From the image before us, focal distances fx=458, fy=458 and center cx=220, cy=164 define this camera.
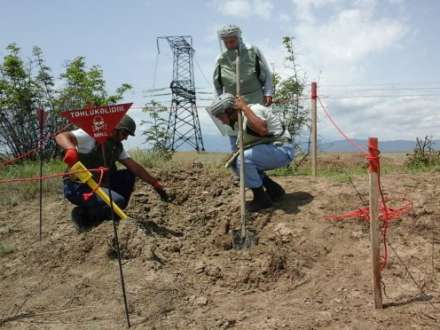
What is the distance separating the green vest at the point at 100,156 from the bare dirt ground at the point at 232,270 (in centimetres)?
64

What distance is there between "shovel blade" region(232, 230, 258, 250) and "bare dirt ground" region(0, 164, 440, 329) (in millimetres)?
75

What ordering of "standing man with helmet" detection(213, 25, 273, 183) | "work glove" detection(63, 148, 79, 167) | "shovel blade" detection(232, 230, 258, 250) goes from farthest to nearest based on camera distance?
"standing man with helmet" detection(213, 25, 273, 183)
"shovel blade" detection(232, 230, 258, 250)
"work glove" detection(63, 148, 79, 167)

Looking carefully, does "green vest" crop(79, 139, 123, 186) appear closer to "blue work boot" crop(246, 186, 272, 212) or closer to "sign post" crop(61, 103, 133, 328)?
"sign post" crop(61, 103, 133, 328)

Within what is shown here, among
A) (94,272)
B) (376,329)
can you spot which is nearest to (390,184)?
(376,329)

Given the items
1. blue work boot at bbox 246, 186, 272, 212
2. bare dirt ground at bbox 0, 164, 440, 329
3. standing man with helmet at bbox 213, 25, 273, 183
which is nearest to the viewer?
bare dirt ground at bbox 0, 164, 440, 329

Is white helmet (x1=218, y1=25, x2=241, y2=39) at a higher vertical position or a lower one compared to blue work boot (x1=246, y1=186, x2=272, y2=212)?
higher

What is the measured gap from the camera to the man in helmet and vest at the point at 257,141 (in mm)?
4516

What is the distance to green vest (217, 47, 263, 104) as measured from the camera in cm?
553

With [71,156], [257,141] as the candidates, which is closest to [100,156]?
[71,156]

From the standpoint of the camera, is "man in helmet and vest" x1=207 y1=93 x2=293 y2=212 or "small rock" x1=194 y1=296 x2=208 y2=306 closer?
"small rock" x1=194 y1=296 x2=208 y2=306

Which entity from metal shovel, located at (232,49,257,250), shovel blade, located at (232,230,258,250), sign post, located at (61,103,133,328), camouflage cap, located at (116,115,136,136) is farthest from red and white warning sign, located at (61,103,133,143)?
shovel blade, located at (232,230,258,250)

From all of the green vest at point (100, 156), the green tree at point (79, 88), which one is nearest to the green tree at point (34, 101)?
the green tree at point (79, 88)

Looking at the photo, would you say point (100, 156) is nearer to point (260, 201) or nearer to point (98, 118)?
point (98, 118)

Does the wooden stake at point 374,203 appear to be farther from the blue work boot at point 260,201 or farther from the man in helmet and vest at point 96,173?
the man in helmet and vest at point 96,173
